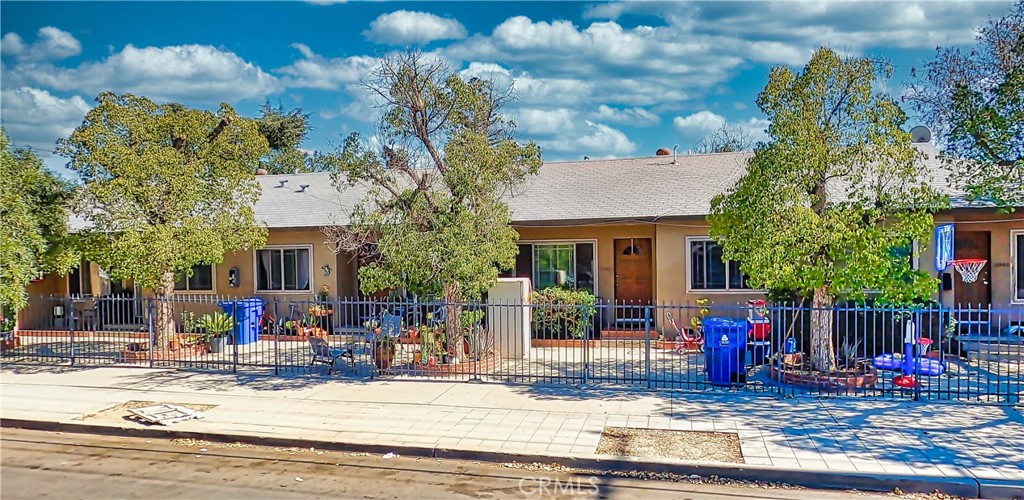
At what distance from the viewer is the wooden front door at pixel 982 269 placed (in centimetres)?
1603

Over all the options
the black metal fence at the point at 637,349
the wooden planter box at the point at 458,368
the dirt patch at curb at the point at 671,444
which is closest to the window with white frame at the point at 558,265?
the black metal fence at the point at 637,349

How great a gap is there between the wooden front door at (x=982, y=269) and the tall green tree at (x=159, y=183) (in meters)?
15.1

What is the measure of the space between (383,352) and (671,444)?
6103mm

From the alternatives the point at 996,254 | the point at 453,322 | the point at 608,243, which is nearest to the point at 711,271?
the point at 608,243

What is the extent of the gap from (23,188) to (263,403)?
774cm

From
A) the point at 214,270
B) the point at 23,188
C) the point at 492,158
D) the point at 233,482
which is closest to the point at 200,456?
the point at 233,482

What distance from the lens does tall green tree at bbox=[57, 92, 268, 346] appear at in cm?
1392

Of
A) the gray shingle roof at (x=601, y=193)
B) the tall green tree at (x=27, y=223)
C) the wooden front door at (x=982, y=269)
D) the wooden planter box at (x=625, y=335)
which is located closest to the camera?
the tall green tree at (x=27, y=223)

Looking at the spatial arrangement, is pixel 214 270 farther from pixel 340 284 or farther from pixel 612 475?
pixel 612 475

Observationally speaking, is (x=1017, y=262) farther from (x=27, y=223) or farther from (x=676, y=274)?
(x=27, y=223)

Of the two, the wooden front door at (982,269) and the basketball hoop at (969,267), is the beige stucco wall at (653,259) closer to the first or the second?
→ the wooden front door at (982,269)

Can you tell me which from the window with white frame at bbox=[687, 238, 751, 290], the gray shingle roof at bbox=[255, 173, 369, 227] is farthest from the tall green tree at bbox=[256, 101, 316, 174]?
the window with white frame at bbox=[687, 238, 751, 290]

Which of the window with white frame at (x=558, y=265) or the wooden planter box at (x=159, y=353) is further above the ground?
the window with white frame at (x=558, y=265)

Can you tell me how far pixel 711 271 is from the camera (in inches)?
663
